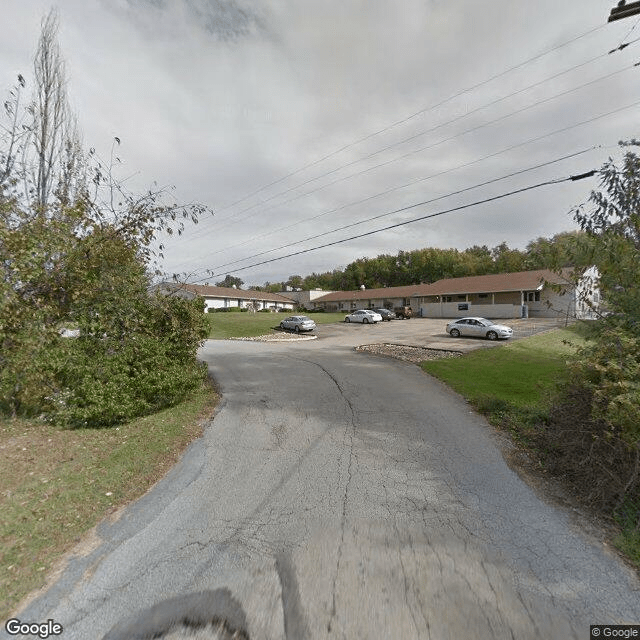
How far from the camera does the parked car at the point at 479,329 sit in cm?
1958

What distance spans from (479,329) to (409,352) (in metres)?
7.67

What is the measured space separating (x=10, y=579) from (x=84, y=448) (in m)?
3.00

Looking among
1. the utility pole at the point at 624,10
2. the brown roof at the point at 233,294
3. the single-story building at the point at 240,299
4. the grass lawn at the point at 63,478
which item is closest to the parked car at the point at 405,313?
the single-story building at the point at 240,299

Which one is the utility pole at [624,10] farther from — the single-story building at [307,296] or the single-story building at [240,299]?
the single-story building at [307,296]

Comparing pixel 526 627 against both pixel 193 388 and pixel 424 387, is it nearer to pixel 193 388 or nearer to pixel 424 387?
pixel 424 387

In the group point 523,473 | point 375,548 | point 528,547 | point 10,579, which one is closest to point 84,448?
point 10,579

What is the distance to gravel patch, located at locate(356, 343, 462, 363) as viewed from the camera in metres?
13.8

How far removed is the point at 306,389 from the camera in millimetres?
9031

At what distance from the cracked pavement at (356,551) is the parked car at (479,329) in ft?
53.7

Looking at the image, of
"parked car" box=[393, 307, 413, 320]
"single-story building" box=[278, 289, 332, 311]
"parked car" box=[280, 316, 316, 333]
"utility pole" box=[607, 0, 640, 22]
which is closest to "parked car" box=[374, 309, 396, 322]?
"parked car" box=[393, 307, 413, 320]

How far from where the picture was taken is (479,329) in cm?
2039

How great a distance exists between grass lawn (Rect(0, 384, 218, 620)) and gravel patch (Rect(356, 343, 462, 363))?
9.44m

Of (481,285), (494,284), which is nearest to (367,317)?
(481,285)

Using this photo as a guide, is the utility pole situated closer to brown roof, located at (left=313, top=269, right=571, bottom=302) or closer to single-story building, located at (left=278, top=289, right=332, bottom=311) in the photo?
brown roof, located at (left=313, top=269, right=571, bottom=302)
